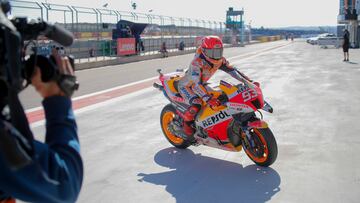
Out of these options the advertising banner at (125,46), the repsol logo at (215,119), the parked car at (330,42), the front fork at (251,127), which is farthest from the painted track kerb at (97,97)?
the parked car at (330,42)

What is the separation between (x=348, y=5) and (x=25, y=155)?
179 ft

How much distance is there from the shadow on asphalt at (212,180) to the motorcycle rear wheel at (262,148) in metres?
0.12

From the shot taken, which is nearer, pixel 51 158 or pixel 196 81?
pixel 51 158

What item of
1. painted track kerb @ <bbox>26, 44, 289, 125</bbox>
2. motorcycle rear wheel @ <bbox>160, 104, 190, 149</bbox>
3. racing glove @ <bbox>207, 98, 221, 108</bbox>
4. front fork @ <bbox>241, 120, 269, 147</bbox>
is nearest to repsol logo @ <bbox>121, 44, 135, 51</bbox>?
painted track kerb @ <bbox>26, 44, 289, 125</bbox>

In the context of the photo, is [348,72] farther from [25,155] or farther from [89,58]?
[25,155]

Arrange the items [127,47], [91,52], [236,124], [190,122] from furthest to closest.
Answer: [127,47] < [91,52] < [190,122] < [236,124]

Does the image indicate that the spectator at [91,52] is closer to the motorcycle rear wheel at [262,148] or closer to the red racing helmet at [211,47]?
the red racing helmet at [211,47]

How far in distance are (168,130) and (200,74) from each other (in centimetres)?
132

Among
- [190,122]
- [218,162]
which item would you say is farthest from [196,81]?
[218,162]

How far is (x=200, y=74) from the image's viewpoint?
20.2 feet

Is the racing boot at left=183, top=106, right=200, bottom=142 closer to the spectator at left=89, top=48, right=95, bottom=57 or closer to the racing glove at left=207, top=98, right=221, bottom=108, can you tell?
the racing glove at left=207, top=98, right=221, bottom=108

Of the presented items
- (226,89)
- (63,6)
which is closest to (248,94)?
(226,89)

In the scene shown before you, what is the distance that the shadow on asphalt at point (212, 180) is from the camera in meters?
4.84

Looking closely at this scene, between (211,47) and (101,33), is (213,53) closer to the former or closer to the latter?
(211,47)
